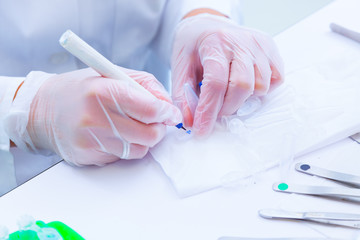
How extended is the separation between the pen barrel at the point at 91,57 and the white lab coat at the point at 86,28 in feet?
0.60

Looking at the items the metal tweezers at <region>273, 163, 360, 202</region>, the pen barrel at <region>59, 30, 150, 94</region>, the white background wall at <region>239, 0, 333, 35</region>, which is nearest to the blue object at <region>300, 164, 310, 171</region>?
the metal tweezers at <region>273, 163, 360, 202</region>

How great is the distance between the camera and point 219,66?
69cm

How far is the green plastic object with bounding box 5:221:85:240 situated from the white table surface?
0.07 feet

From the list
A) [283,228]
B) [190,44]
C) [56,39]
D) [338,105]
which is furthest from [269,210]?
[56,39]

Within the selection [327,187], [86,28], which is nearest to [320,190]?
[327,187]

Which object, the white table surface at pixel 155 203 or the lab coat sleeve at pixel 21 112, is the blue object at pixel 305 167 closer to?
the white table surface at pixel 155 203

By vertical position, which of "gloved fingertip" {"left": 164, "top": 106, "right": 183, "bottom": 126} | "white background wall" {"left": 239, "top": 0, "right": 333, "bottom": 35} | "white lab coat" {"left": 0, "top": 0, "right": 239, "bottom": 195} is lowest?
"white background wall" {"left": 239, "top": 0, "right": 333, "bottom": 35}

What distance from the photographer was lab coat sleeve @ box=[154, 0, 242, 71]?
92 cm

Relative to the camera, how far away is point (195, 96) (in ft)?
2.36

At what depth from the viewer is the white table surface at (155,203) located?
0.54 meters

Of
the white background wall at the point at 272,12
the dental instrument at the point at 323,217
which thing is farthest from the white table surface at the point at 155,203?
the white background wall at the point at 272,12

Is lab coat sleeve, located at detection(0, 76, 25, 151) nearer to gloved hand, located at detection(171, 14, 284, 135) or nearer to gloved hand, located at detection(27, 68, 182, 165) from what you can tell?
gloved hand, located at detection(27, 68, 182, 165)

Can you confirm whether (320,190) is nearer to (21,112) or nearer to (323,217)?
(323,217)

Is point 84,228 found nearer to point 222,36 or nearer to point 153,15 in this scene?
point 222,36
